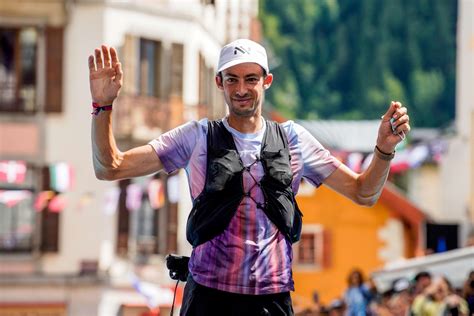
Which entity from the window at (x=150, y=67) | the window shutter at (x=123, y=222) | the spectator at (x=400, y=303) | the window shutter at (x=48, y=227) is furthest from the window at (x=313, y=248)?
the spectator at (x=400, y=303)

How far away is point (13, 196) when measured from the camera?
3894 centimetres

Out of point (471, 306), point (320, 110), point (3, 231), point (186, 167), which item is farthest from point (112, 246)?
point (320, 110)

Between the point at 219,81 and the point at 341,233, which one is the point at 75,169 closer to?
the point at 341,233

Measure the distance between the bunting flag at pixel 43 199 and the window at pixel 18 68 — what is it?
5.44ft

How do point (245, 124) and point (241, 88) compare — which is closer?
point (241, 88)

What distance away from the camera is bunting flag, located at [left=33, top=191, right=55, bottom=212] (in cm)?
3969

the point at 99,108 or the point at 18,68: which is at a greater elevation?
the point at 18,68

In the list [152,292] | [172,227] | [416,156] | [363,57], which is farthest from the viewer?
[363,57]

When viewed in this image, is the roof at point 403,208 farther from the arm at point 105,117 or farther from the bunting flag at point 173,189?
the arm at point 105,117

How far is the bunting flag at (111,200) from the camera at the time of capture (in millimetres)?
39875

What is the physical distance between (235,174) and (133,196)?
31305 millimetres

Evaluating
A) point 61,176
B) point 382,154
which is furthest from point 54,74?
point 382,154

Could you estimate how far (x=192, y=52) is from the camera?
138ft

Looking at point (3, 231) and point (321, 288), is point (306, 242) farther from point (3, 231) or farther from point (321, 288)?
point (3, 231)
